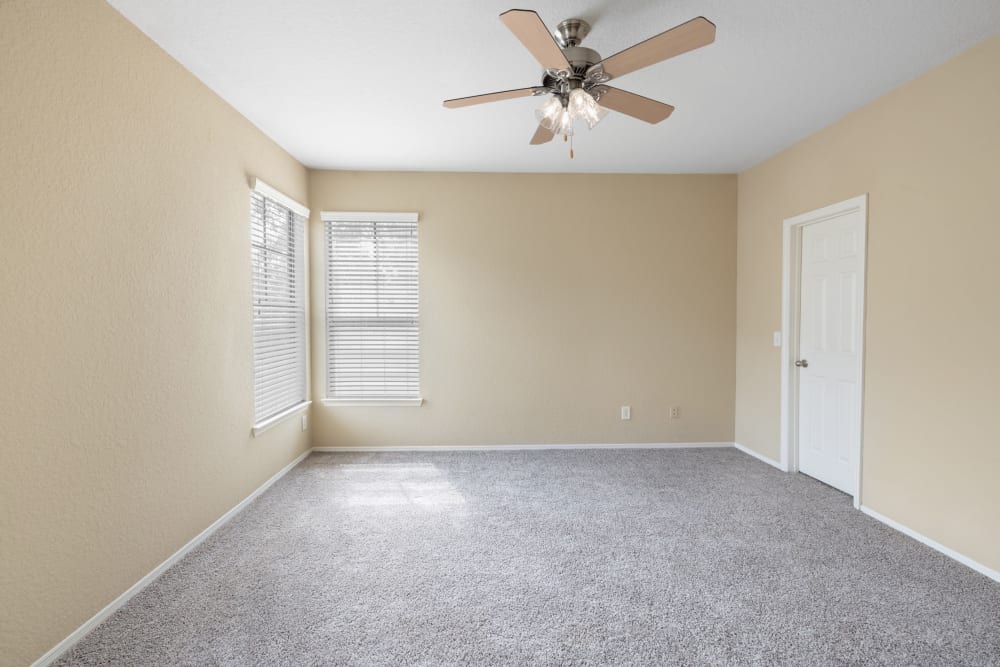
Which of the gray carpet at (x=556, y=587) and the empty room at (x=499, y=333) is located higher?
the empty room at (x=499, y=333)

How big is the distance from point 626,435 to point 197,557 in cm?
349

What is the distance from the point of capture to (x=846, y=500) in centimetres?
315

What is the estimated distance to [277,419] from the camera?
3.55m

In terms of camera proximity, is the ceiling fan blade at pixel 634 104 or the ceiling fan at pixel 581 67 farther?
the ceiling fan blade at pixel 634 104

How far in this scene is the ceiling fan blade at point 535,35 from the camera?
151 cm

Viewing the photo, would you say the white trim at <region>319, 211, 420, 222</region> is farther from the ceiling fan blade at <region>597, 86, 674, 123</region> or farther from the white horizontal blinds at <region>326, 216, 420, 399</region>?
the ceiling fan blade at <region>597, 86, 674, 123</region>

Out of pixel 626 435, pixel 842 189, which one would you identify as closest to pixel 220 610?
pixel 626 435

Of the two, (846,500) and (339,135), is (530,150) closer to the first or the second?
(339,135)

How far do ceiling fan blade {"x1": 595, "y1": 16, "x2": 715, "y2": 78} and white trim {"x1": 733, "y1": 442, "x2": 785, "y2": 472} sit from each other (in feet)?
11.2

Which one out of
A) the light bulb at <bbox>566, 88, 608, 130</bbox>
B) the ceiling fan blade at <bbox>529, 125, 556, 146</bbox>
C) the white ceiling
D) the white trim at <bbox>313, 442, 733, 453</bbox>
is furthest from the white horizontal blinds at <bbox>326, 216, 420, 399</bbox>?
the light bulb at <bbox>566, 88, 608, 130</bbox>

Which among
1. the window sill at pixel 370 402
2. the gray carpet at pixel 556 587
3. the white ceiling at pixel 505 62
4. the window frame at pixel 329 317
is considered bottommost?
the gray carpet at pixel 556 587

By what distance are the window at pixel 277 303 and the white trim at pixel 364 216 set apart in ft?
0.72

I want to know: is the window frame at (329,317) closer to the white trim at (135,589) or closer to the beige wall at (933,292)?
the white trim at (135,589)

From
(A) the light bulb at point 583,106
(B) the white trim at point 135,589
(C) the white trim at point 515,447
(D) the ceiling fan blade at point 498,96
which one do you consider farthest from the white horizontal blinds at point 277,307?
(A) the light bulb at point 583,106
